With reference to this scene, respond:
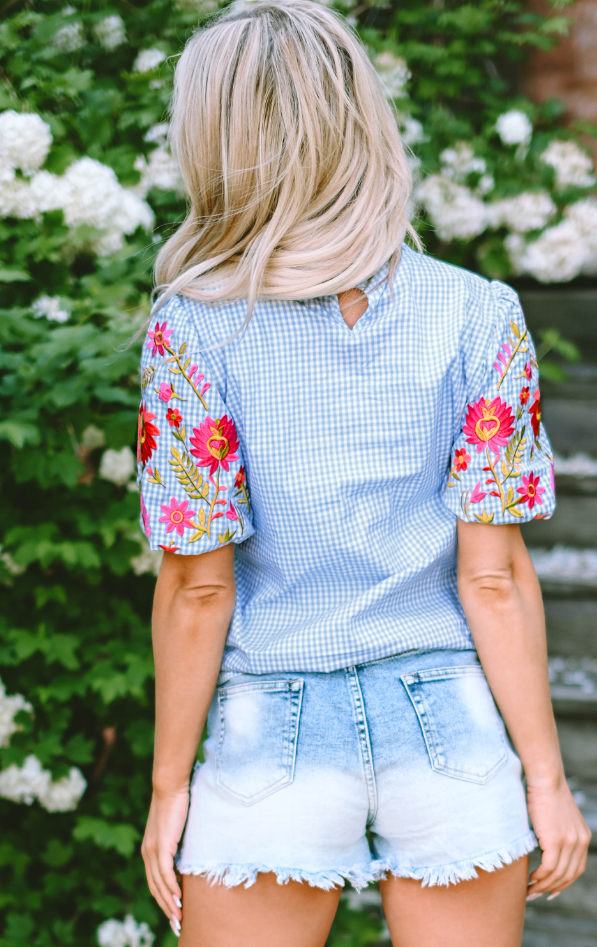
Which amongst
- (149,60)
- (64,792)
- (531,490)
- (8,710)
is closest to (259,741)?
(531,490)

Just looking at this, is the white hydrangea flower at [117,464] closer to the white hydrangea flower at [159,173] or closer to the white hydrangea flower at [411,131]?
the white hydrangea flower at [159,173]

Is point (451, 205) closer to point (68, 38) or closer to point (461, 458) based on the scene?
point (68, 38)

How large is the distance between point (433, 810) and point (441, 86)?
8.16 ft

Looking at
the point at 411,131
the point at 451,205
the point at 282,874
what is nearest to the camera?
the point at 282,874

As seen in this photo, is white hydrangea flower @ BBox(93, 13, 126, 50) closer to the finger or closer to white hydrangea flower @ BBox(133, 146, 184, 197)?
white hydrangea flower @ BBox(133, 146, 184, 197)

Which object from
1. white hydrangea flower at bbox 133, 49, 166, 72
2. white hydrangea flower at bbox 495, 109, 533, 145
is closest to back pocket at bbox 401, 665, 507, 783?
white hydrangea flower at bbox 133, 49, 166, 72

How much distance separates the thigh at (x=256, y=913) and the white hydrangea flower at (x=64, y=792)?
3.58 ft

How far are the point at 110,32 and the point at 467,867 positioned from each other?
7.44 ft

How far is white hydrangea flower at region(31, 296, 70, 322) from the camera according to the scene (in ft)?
5.89

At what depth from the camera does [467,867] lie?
3.27 feet

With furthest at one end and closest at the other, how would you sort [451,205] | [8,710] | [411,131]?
[451,205] < [411,131] < [8,710]

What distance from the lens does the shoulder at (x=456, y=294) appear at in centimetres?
102

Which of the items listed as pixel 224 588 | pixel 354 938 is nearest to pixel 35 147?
pixel 224 588

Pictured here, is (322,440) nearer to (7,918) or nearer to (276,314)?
(276,314)
